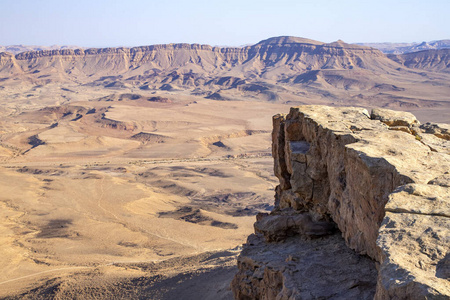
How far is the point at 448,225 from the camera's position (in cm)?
594

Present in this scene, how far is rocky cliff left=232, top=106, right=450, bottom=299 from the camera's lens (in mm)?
5586

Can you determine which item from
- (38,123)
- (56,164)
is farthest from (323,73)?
(56,164)

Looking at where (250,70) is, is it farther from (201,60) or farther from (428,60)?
(428,60)

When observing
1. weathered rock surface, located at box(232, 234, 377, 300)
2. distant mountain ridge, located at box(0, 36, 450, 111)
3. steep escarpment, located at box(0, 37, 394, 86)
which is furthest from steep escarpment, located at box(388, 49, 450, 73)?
weathered rock surface, located at box(232, 234, 377, 300)

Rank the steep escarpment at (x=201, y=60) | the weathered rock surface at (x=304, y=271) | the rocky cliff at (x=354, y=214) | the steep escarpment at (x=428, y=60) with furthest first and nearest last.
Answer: the steep escarpment at (x=201, y=60) → the steep escarpment at (x=428, y=60) → the weathered rock surface at (x=304, y=271) → the rocky cliff at (x=354, y=214)

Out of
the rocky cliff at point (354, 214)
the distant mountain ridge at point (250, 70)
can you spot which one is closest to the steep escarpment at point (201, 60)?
the distant mountain ridge at point (250, 70)

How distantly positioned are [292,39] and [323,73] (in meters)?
52.0

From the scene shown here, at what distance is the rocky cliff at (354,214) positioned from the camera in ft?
18.3

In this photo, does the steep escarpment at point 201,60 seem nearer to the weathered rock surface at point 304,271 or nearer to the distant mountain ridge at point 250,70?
the distant mountain ridge at point 250,70

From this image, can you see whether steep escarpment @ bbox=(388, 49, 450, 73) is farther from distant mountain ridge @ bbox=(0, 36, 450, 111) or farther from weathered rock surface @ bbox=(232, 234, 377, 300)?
weathered rock surface @ bbox=(232, 234, 377, 300)

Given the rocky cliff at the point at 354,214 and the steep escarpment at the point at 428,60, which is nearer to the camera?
the rocky cliff at the point at 354,214

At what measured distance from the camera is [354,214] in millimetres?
8664

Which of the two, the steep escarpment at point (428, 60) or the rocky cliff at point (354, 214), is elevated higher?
the steep escarpment at point (428, 60)

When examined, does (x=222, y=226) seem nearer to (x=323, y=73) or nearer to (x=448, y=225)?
(x=448, y=225)
